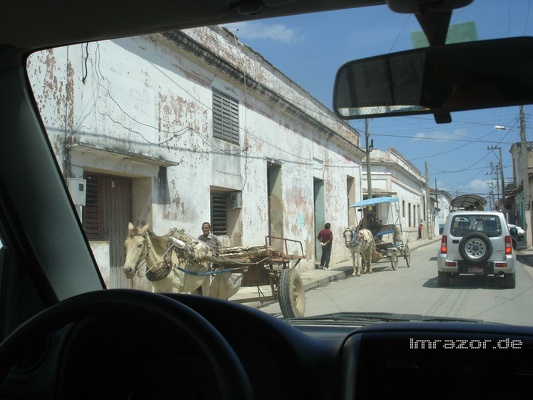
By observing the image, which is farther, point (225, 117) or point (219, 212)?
point (219, 212)

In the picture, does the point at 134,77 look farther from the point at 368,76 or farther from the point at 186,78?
the point at 368,76

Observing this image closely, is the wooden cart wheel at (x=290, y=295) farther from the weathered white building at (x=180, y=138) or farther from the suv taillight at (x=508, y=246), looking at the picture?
the suv taillight at (x=508, y=246)

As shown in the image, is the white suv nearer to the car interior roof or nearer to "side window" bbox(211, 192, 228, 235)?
"side window" bbox(211, 192, 228, 235)

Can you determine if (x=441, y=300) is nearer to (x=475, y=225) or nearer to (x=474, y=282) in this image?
(x=474, y=282)

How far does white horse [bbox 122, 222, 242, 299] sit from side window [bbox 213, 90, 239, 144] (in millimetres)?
4445

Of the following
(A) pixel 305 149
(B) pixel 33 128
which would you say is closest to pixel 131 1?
(B) pixel 33 128

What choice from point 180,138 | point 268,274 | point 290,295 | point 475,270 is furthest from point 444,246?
point 180,138

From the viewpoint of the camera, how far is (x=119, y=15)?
2580mm

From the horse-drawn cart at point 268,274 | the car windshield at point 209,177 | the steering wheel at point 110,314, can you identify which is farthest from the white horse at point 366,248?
the steering wheel at point 110,314

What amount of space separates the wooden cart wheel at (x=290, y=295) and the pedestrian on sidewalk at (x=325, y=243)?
8.21m

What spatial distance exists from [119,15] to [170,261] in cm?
523

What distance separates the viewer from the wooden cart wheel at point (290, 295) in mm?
7801

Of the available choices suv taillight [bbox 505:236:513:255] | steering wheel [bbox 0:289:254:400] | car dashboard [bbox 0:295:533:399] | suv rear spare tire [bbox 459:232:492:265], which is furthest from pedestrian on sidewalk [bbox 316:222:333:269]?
steering wheel [bbox 0:289:254:400]

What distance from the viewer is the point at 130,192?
30.3 ft
